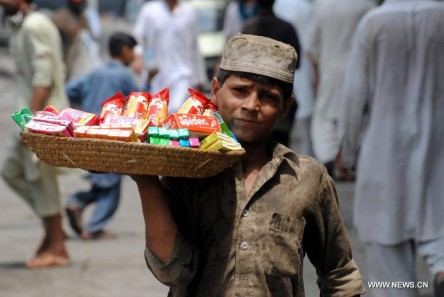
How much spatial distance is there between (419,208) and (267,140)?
2862 millimetres

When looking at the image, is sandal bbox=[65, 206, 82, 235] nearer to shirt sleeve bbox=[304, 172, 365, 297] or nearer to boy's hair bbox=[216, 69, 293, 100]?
shirt sleeve bbox=[304, 172, 365, 297]

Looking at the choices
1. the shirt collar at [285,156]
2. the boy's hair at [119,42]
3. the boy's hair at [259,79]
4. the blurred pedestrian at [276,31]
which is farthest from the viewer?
the boy's hair at [119,42]

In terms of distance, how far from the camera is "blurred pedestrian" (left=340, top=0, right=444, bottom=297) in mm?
6176

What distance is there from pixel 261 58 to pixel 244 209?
0.42 metres

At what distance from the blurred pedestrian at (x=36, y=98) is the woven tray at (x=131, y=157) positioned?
5.00 meters

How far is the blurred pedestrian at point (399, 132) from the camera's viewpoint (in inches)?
243

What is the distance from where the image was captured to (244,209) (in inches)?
136

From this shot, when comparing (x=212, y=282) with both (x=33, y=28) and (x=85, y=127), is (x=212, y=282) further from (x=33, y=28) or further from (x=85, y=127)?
(x=33, y=28)

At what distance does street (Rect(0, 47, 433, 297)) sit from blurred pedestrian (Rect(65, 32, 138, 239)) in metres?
0.17

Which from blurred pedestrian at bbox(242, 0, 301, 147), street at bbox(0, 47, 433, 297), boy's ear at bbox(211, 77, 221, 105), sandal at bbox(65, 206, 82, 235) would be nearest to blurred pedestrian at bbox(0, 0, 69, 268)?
street at bbox(0, 47, 433, 297)

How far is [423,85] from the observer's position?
20.2 feet

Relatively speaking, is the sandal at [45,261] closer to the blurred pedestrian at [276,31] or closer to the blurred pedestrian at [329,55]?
the blurred pedestrian at [276,31]

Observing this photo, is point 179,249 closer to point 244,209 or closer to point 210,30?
point 244,209

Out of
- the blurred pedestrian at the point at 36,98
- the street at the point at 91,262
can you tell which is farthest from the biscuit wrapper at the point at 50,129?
the blurred pedestrian at the point at 36,98
